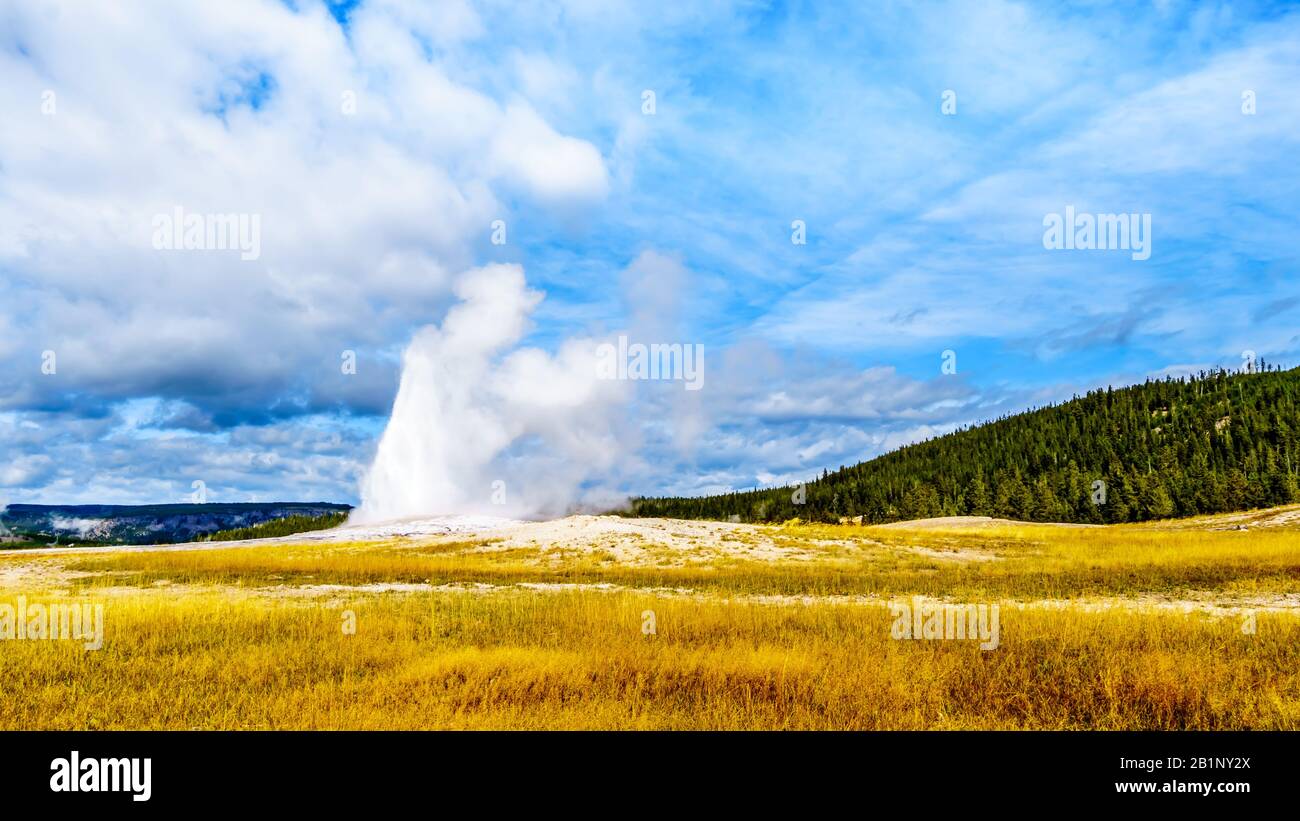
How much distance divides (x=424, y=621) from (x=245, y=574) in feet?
64.8

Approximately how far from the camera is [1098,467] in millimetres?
137375

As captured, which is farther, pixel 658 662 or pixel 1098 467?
pixel 1098 467

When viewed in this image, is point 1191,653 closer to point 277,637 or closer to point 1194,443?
point 277,637

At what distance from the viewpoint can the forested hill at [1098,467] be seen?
4109 inches

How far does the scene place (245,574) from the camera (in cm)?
2984

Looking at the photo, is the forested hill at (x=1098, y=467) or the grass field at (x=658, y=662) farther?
the forested hill at (x=1098, y=467)

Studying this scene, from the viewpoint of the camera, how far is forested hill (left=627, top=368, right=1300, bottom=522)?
342 feet

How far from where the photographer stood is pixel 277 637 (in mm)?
12828

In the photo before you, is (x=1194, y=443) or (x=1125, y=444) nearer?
(x=1194, y=443)

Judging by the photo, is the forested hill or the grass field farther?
Answer: the forested hill
